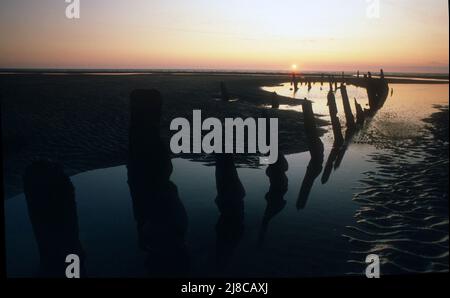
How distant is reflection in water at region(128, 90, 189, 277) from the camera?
9.17 metres

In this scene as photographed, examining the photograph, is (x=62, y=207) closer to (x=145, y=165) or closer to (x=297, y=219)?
(x=145, y=165)

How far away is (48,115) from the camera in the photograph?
22109 mm

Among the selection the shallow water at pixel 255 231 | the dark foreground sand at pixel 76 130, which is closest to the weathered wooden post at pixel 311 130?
the shallow water at pixel 255 231

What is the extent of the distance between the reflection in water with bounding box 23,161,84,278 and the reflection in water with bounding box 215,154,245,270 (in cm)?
340

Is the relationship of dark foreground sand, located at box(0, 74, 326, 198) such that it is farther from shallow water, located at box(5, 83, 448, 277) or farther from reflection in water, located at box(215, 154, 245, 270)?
reflection in water, located at box(215, 154, 245, 270)

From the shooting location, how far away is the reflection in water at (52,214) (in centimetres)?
862

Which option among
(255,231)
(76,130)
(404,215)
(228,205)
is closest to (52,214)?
(228,205)

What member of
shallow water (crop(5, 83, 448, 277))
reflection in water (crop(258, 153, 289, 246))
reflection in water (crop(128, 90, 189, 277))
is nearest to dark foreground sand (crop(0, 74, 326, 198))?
shallow water (crop(5, 83, 448, 277))

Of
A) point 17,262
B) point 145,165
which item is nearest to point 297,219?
point 145,165

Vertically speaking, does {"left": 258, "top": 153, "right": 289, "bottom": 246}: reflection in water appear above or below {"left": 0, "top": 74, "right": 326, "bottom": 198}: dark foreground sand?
below

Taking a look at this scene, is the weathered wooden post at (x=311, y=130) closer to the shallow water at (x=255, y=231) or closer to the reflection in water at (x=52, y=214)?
the shallow water at (x=255, y=231)

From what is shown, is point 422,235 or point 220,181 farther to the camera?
point 220,181
